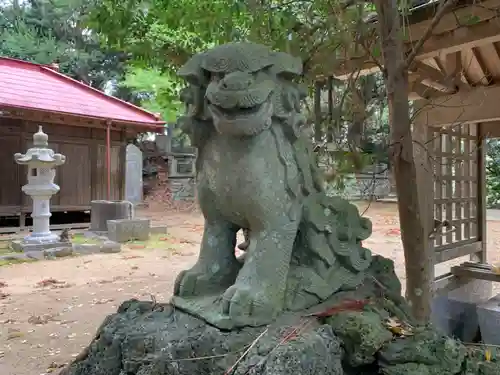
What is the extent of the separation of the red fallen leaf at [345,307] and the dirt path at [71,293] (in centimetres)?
96

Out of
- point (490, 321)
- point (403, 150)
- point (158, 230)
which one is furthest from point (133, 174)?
point (403, 150)

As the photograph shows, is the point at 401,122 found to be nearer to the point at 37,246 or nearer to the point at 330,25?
the point at 330,25

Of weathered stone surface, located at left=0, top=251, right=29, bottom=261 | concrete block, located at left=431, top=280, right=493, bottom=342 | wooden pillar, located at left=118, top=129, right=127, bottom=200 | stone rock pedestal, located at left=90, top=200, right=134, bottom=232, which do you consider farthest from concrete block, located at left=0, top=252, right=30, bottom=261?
concrete block, located at left=431, top=280, right=493, bottom=342

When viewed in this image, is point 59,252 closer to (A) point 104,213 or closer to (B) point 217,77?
(A) point 104,213

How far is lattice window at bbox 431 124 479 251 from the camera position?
4223mm

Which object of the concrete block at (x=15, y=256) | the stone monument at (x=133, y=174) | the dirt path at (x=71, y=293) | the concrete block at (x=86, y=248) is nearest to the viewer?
the dirt path at (x=71, y=293)

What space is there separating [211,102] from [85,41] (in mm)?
15948

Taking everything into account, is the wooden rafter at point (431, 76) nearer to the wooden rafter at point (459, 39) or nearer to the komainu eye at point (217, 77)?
the wooden rafter at point (459, 39)

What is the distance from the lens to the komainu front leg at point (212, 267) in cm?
174

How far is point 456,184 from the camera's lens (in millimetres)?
4617

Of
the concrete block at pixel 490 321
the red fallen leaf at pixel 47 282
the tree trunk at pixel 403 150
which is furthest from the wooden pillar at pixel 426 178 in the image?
the red fallen leaf at pixel 47 282

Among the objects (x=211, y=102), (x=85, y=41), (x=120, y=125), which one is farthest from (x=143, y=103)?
(x=211, y=102)

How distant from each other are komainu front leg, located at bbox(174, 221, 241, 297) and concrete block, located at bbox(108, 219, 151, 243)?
7.30 meters

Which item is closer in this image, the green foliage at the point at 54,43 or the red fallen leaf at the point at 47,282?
the red fallen leaf at the point at 47,282
